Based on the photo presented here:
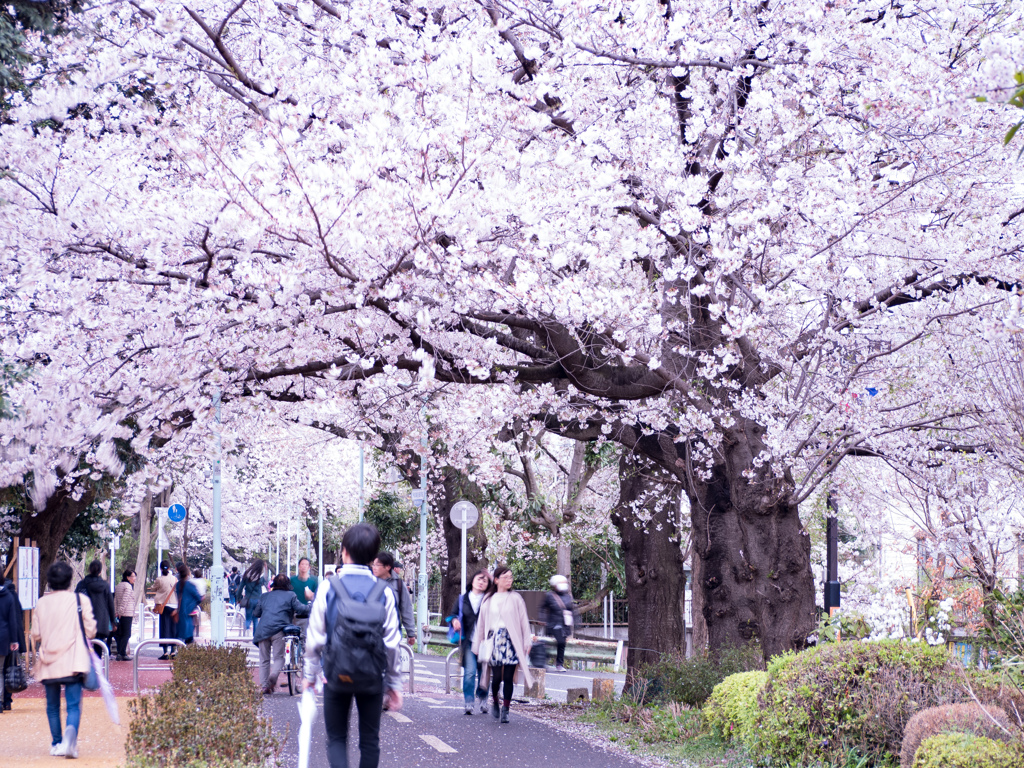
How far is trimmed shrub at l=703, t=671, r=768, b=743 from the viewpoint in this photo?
352 inches

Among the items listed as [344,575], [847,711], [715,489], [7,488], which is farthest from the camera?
[7,488]

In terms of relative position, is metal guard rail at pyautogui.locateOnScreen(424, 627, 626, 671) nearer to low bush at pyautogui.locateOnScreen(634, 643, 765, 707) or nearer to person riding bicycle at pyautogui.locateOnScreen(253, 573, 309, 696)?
person riding bicycle at pyautogui.locateOnScreen(253, 573, 309, 696)

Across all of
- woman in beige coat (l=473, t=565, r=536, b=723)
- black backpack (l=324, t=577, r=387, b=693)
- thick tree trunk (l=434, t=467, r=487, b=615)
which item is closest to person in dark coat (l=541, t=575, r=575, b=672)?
woman in beige coat (l=473, t=565, r=536, b=723)

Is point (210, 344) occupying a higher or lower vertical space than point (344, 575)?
higher

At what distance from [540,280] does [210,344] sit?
346 centimetres

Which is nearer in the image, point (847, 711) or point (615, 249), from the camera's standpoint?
point (847, 711)

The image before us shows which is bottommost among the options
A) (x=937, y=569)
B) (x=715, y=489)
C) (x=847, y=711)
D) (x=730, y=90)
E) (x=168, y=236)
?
(x=847, y=711)

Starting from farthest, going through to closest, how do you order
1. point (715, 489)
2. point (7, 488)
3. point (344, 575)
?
point (7, 488) < point (715, 489) < point (344, 575)

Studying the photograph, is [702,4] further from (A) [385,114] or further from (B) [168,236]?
(B) [168,236]

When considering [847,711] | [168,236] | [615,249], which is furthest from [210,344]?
[847,711]

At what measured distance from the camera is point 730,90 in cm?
1138

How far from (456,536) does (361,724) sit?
21.7 meters

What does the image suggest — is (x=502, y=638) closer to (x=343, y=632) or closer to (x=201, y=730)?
(x=201, y=730)

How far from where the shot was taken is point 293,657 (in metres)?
14.9
